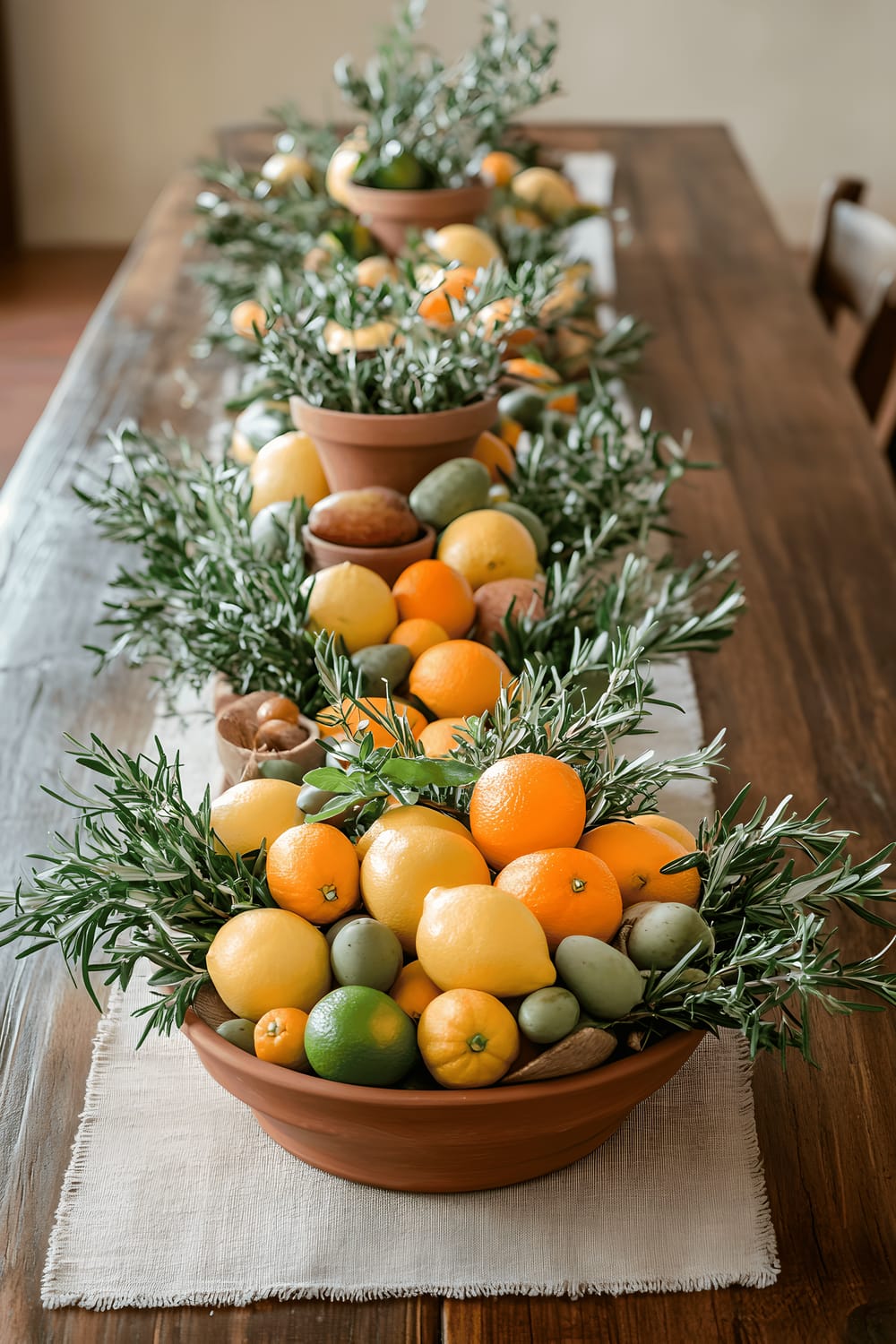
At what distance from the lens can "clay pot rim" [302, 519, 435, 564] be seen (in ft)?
3.21

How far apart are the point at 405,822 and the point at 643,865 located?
134 mm

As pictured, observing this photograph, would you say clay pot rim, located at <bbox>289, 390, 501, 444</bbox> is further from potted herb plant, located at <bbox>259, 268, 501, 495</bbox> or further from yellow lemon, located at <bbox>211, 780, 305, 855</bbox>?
yellow lemon, located at <bbox>211, 780, 305, 855</bbox>

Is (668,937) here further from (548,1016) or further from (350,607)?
(350,607)

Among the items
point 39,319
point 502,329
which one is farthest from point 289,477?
point 39,319

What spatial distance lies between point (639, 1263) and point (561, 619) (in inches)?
18.6

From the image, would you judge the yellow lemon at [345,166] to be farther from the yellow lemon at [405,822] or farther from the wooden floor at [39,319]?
the wooden floor at [39,319]

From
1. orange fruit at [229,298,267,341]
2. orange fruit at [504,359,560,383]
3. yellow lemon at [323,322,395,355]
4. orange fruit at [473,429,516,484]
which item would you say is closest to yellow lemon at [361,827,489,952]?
orange fruit at [473,429,516,484]

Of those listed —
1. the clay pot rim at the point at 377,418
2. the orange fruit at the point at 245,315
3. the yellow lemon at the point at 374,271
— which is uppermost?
the clay pot rim at the point at 377,418

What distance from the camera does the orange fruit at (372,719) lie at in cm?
83

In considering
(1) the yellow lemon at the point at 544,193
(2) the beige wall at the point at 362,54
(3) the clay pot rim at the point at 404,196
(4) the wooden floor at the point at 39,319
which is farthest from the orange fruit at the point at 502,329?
(2) the beige wall at the point at 362,54

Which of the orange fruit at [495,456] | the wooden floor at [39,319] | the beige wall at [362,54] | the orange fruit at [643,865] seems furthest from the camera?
the beige wall at [362,54]

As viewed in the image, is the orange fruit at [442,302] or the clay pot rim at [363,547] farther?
the orange fruit at [442,302]

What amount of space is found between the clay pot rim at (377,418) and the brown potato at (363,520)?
0.05 m

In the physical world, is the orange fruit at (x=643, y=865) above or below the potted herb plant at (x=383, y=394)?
below
